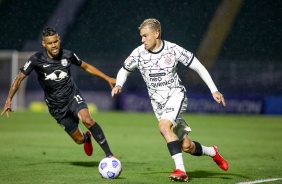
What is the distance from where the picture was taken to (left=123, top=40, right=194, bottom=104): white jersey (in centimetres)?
762

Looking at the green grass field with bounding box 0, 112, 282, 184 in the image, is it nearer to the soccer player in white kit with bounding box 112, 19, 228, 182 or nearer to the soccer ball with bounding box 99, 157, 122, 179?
the soccer ball with bounding box 99, 157, 122, 179

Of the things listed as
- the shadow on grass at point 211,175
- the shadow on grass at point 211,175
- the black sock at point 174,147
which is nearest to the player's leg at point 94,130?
the shadow on grass at point 211,175

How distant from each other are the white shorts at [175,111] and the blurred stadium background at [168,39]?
15241 mm

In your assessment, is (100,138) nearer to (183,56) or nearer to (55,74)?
Result: (55,74)

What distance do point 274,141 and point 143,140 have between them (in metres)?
2.92

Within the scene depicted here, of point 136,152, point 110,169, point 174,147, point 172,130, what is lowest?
point 136,152

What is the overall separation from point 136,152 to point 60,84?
9.09 ft

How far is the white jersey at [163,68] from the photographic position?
7621 millimetres

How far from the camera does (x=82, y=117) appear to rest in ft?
29.0

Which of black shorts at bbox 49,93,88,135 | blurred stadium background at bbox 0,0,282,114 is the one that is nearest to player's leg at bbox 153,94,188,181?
black shorts at bbox 49,93,88,135

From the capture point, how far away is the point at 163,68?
7609 mm

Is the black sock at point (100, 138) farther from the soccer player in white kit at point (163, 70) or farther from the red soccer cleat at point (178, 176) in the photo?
the red soccer cleat at point (178, 176)

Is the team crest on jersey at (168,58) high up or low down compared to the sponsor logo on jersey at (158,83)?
up

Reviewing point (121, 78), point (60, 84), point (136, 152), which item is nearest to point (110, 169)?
point (121, 78)
